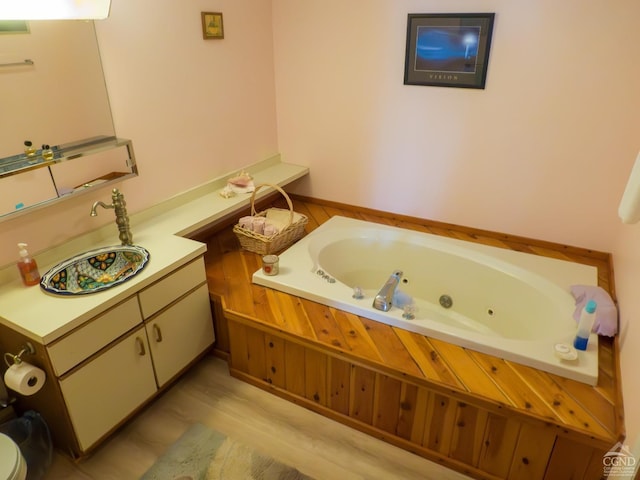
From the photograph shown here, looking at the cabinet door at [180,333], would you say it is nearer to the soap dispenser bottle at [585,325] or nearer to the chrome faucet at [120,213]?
the chrome faucet at [120,213]

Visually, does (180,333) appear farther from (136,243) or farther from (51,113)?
(51,113)

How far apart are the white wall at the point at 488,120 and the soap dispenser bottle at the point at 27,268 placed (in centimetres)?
191

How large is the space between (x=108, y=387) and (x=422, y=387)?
1269mm

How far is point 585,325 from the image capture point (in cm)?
177

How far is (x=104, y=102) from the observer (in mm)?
2016

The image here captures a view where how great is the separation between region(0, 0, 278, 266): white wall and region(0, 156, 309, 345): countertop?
0.19 ft

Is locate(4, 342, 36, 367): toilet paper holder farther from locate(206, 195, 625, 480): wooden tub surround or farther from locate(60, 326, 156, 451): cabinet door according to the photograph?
locate(206, 195, 625, 480): wooden tub surround

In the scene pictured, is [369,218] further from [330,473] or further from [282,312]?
[330,473]

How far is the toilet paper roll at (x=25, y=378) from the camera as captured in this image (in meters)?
1.55

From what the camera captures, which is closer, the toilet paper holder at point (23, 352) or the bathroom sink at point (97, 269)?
the toilet paper holder at point (23, 352)

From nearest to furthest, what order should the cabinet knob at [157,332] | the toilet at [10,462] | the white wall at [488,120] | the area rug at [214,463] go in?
the toilet at [10,462] < the area rug at [214,463] < the cabinet knob at [157,332] < the white wall at [488,120]

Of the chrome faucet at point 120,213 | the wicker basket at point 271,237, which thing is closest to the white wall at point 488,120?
the wicker basket at point 271,237

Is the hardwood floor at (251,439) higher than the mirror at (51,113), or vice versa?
the mirror at (51,113)

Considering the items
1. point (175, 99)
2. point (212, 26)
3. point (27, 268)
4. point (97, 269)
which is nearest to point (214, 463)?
point (97, 269)
